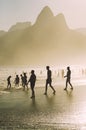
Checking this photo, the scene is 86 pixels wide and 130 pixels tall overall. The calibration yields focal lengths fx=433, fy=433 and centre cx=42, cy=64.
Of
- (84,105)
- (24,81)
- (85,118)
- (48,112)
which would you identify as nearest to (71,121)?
(85,118)

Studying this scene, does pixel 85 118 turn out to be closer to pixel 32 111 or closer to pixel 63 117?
pixel 63 117

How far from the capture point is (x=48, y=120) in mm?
15859

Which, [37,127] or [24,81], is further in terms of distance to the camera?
[24,81]

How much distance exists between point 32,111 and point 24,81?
20904 mm

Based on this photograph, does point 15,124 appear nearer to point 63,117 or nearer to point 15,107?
point 63,117

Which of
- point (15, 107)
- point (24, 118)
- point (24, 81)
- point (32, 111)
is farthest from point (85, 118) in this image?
point (24, 81)

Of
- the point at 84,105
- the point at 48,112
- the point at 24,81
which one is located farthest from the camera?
the point at 24,81

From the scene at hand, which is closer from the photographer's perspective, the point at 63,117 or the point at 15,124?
the point at 15,124

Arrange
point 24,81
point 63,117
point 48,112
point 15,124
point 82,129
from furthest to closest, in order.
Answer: point 24,81
point 48,112
point 63,117
point 15,124
point 82,129

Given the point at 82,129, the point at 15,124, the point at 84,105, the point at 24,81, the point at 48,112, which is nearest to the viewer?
the point at 82,129

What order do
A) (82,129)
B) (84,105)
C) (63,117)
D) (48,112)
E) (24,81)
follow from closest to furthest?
(82,129) < (63,117) < (48,112) < (84,105) < (24,81)

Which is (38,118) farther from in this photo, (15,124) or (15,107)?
(15,107)

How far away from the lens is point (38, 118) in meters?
16.5

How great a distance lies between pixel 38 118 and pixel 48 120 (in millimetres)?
769
